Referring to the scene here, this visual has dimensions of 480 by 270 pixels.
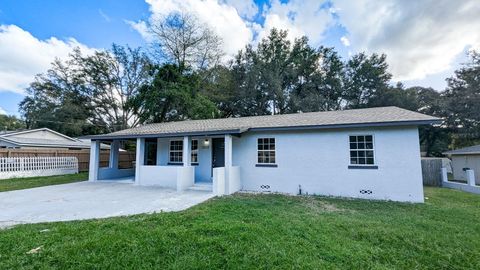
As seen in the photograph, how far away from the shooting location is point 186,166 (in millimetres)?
9391

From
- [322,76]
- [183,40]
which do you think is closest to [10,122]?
[183,40]

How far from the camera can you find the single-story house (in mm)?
16102

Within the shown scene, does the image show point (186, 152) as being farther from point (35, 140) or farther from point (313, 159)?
point (35, 140)

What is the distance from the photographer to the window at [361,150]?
8227mm

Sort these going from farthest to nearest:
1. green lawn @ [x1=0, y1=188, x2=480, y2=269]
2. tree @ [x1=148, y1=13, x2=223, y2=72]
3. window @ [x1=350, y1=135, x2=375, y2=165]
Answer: tree @ [x1=148, y1=13, x2=223, y2=72] < window @ [x1=350, y1=135, x2=375, y2=165] < green lawn @ [x1=0, y1=188, x2=480, y2=269]

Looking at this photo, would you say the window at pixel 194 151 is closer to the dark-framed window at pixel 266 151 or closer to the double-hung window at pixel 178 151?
the double-hung window at pixel 178 151

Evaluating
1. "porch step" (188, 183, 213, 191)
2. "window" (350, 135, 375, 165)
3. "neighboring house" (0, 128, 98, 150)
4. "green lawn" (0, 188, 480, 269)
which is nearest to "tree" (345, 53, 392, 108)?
"window" (350, 135, 375, 165)

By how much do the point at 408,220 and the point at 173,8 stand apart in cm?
2074

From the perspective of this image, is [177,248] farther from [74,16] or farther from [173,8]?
[173,8]

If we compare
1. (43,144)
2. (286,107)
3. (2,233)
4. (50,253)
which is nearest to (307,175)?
(50,253)

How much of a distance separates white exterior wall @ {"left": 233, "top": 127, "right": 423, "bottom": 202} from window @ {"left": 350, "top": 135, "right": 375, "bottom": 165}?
162 millimetres

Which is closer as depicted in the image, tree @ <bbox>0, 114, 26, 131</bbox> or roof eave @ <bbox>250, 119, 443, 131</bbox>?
roof eave @ <bbox>250, 119, 443, 131</bbox>

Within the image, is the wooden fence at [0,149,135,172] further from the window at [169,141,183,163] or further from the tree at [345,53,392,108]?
the tree at [345,53,392,108]

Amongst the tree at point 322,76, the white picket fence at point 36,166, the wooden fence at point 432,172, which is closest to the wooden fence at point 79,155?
the white picket fence at point 36,166
